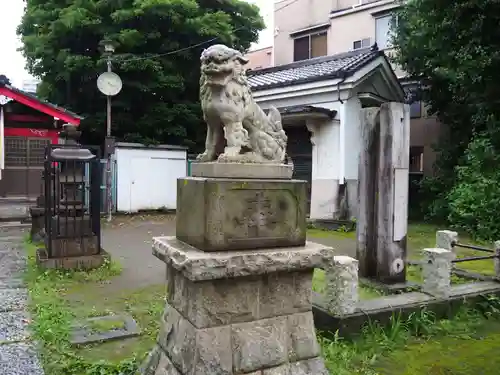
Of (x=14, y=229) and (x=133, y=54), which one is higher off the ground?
(x=133, y=54)

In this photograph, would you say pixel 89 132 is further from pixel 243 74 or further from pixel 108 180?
pixel 243 74

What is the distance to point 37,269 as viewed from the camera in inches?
296

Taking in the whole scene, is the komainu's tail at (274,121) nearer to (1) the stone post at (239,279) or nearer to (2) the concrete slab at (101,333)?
(1) the stone post at (239,279)

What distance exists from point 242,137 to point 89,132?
15110mm

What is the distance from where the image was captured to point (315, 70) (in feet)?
50.0

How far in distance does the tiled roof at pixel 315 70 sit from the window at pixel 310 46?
13.3ft

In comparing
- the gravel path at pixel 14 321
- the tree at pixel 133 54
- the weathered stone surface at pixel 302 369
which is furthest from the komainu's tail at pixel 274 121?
the tree at pixel 133 54

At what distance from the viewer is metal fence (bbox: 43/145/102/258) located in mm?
7609

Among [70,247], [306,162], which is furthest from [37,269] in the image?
[306,162]

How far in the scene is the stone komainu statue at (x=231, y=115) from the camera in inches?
126

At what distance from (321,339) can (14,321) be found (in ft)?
11.7

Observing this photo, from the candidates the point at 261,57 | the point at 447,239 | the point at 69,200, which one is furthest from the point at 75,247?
the point at 261,57

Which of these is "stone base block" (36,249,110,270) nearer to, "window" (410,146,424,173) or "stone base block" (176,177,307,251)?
"stone base block" (176,177,307,251)

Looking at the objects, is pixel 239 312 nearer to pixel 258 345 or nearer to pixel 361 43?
pixel 258 345
